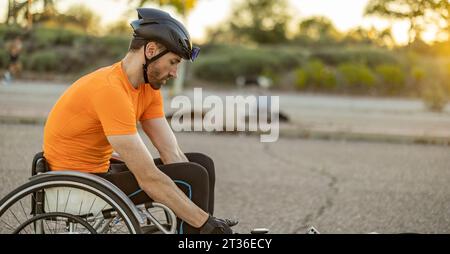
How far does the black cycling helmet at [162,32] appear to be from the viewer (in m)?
3.59

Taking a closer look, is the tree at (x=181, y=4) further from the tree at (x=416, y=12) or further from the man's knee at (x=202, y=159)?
the man's knee at (x=202, y=159)

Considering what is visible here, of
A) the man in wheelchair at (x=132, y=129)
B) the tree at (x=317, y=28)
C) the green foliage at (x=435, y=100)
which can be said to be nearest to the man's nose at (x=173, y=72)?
the man in wheelchair at (x=132, y=129)

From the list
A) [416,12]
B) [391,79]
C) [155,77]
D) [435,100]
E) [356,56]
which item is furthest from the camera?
[356,56]

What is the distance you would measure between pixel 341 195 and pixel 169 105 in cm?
959

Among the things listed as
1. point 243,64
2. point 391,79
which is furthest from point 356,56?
point 243,64

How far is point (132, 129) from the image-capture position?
11.3ft

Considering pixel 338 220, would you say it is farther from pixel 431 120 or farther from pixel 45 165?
pixel 431 120

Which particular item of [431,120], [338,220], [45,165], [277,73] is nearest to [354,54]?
[277,73]

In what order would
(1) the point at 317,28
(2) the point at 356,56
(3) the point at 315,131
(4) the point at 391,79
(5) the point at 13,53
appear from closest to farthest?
1. (3) the point at 315,131
2. (5) the point at 13,53
3. (4) the point at 391,79
4. (2) the point at 356,56
5. (1) the point at 317,28

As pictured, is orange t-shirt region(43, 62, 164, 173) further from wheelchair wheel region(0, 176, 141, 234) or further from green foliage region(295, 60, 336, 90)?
green foliage region(295, 60, 336, 90)

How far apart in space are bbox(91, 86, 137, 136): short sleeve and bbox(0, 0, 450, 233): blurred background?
2529 mm

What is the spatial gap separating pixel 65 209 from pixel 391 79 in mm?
25105

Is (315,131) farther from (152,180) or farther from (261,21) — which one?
(261,21)

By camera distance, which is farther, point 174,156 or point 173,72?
point 174,156
